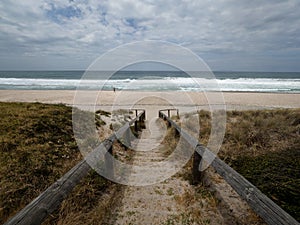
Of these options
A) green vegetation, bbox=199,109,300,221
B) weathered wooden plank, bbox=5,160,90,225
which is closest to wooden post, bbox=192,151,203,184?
green vegetation, bbox=199,109,300,221

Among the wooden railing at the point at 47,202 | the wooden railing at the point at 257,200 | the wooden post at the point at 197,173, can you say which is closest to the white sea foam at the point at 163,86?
the wooden post at the point at 197,173

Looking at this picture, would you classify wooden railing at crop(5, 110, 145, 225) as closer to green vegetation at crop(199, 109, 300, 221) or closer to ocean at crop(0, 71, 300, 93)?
green vegetation at crop(199, 109, 300, 221)

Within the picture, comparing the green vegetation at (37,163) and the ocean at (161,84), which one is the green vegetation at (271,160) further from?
the ocean at (161,84)

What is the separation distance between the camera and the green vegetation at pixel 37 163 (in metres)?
2.79

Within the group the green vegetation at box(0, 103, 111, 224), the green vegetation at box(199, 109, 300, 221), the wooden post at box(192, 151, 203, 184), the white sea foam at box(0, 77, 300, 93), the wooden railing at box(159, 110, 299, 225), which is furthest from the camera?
the white sea foam at box(0, 77, 300, 93)

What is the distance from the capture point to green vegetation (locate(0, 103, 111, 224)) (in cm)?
279

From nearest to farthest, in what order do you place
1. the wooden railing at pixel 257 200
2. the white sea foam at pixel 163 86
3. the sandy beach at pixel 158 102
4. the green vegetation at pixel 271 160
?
the wooden railing at pixel 257 200
the green vegetation at pixel 271 160
the sandy beach at pixel 158 102
the white sea foam at pixel 163 86

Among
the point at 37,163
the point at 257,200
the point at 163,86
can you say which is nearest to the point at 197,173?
the point at 257,200

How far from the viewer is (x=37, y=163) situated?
3.71 m

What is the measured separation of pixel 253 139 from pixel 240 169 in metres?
1.92

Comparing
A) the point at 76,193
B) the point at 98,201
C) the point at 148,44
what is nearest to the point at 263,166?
the point at 98,201

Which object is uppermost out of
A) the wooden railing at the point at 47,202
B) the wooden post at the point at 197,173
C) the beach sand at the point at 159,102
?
the wooden railing at the point at 47,202

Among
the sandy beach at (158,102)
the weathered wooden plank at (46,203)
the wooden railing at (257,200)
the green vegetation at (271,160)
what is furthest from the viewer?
the sandy beach at (158,102)

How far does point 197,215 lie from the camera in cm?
286
